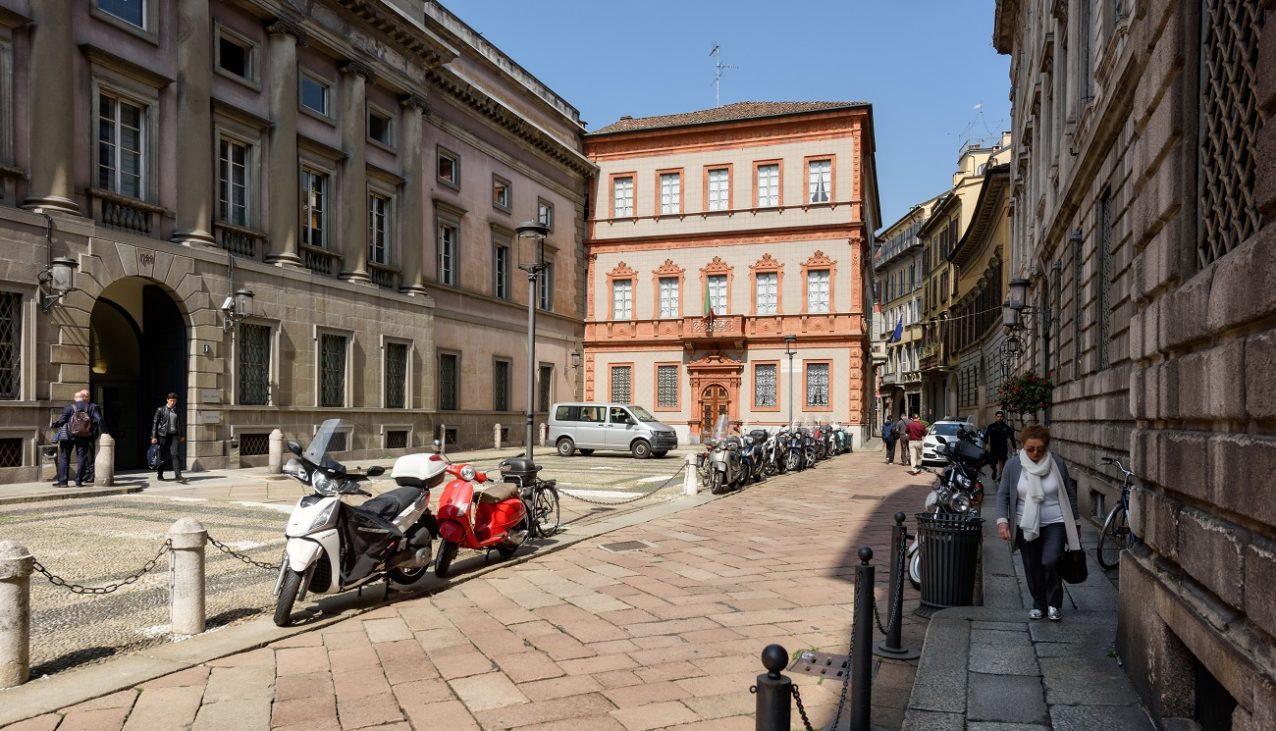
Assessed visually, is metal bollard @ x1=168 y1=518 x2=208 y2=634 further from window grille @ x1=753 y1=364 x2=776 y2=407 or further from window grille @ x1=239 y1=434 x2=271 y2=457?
window grille @ x1=753 y1=364 x2=776 y2=407

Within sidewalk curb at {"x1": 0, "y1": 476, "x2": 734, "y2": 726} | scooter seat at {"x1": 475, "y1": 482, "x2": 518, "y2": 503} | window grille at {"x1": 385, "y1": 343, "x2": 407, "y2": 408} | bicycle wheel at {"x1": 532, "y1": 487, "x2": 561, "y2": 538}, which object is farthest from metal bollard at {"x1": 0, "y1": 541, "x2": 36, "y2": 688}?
window grille at {"x1": 385, "y1": 343, "x2": 407, "y2": 408}

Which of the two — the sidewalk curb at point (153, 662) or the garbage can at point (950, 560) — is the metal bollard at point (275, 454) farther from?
the garbage can at point (950, 560)

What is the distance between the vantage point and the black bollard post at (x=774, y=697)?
8.42 feet

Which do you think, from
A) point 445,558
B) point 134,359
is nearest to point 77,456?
point 134,359

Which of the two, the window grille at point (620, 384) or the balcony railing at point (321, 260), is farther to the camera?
the window grille at point (620, 384)

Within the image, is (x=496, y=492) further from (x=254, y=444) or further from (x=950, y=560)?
(x=254, y=444)

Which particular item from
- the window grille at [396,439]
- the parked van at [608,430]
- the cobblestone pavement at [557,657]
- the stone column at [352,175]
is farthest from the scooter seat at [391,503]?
the parked van at [608,430]

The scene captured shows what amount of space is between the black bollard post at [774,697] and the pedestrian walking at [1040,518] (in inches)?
154

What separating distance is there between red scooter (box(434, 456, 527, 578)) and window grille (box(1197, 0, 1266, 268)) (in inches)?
220

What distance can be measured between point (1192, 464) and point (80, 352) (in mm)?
16459

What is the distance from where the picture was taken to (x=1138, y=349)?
4762 millimetres

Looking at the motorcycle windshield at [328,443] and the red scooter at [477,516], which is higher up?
the motorcycle windshield at [328,443]

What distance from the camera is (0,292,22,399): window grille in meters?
13.9

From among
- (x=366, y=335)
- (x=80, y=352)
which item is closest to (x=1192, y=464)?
(x=80, y=352)
